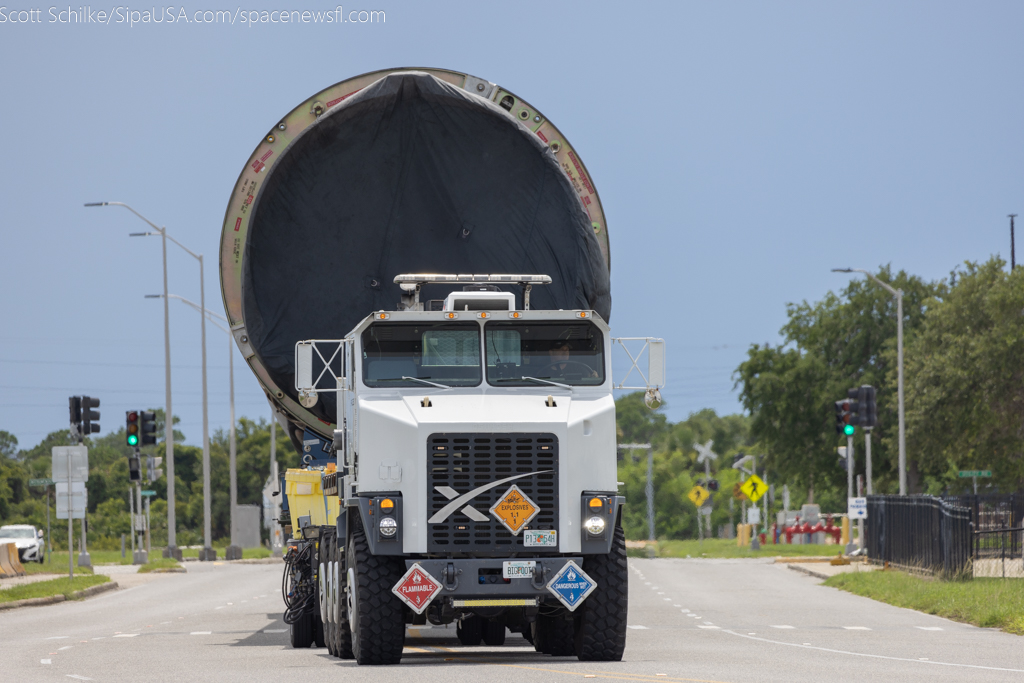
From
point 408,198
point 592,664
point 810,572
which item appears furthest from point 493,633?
point 810,572

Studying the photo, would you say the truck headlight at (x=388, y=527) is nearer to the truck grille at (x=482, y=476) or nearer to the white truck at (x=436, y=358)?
the white truck at (x=436, y=358)

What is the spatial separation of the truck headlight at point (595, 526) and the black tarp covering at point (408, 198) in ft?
10.1

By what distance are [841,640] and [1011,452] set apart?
3608cm

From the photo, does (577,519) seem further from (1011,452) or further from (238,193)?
(1011,452)

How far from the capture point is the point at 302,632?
16797 millimetres

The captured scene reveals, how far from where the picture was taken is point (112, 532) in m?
81.6

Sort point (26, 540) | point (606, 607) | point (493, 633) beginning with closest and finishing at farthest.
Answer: point (606, 607) → point (493, 633) → point (26, 540)

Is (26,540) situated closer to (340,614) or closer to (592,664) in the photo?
(340,614)

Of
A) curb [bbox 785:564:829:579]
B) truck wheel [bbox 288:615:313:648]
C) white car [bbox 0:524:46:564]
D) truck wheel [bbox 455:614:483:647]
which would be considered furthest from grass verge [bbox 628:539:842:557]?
truck wheel [bbox 288:615:313:648]

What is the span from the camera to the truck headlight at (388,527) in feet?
41.7

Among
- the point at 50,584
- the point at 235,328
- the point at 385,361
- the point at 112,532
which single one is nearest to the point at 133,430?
the point at 50,584

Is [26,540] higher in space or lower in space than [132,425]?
lower

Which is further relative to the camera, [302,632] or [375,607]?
[302,632]

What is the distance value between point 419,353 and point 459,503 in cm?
169
